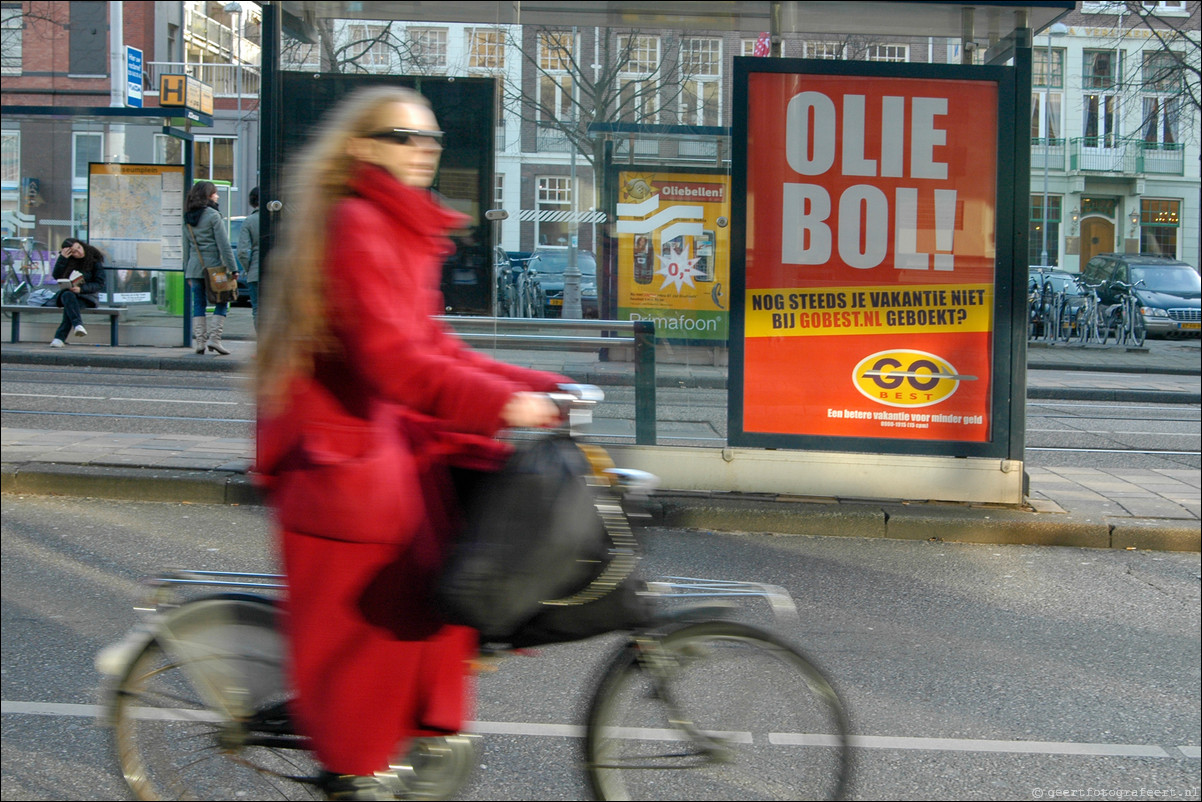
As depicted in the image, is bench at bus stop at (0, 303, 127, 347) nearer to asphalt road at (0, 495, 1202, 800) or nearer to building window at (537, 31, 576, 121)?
asphalt road at (0, 495, 1202, 800)

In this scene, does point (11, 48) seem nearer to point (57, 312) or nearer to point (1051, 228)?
point (57, 312)

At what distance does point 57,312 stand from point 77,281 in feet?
3.21

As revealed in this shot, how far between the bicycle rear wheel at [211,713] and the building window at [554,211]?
5189mm

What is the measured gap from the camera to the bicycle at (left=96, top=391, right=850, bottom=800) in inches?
107

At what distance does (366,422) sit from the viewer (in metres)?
2.47

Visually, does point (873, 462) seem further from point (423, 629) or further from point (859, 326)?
point (423, 629)

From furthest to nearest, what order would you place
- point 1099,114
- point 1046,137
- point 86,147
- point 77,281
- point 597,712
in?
point 1099,114
point 1046,137
point 86,147
point 77,281
point 597,712

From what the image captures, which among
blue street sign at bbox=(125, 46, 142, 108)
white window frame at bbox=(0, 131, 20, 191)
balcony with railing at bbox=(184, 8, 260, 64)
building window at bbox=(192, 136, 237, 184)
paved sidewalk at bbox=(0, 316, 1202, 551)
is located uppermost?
balcony with railing at bbox=(184, 8, 260, 64)

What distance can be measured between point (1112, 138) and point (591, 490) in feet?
149

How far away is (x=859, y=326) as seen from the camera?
738cm

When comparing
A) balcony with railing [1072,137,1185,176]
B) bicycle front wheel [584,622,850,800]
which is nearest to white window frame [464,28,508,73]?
bicycle front wheel [584,622,850,800]

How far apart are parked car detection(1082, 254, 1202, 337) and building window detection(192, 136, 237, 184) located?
103 ft

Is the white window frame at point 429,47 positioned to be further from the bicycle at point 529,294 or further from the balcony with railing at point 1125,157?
the balcony with railing at point 1125,157

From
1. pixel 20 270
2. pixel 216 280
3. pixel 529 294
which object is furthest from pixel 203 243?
pixel 529 294
